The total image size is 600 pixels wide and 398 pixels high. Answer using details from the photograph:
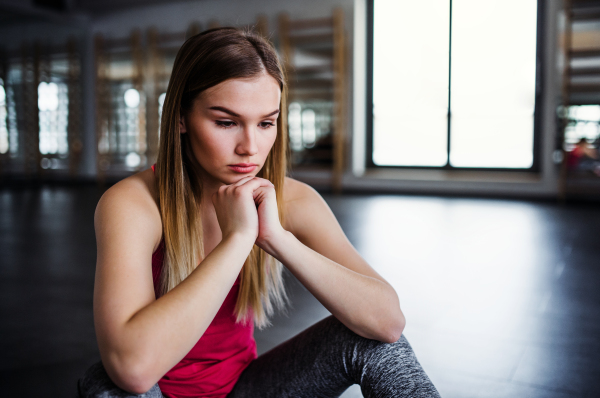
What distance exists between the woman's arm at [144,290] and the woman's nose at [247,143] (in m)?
0.06

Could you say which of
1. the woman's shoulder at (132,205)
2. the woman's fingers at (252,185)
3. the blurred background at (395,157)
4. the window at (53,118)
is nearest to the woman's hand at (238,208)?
the woman's fingers at (252,185)

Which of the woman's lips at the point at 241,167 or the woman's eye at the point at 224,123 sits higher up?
the woman's eye at the point at 224,123

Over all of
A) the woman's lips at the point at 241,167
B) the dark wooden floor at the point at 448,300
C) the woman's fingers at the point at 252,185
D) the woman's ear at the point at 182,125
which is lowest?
the dark wooden floor at the point at 448,300

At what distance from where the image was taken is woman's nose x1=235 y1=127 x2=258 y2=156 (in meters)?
0.83

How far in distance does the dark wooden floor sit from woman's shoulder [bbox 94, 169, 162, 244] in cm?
85

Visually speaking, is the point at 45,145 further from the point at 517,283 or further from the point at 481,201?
the point at 517,283

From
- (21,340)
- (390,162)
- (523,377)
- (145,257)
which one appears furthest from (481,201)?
(145,257)

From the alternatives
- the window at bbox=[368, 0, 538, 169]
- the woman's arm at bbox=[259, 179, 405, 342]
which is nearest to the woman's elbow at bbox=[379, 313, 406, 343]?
the woman's arm at bbox=[259, 179, 405, 342]

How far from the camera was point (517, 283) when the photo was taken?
94.3 inches

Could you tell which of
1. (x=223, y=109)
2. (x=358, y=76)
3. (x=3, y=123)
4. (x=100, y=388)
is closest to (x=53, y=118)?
(x=3, y=123)

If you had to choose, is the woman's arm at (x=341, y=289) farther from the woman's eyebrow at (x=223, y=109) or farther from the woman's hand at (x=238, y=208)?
the woman's eyebrow at (x=223, y=109)

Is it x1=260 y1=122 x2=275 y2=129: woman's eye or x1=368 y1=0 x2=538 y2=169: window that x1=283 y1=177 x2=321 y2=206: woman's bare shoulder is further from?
x1=368 y1=0 x2=538 y2=169: window

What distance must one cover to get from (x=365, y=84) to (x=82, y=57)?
186 inches

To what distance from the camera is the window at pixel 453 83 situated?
18.8 feet
